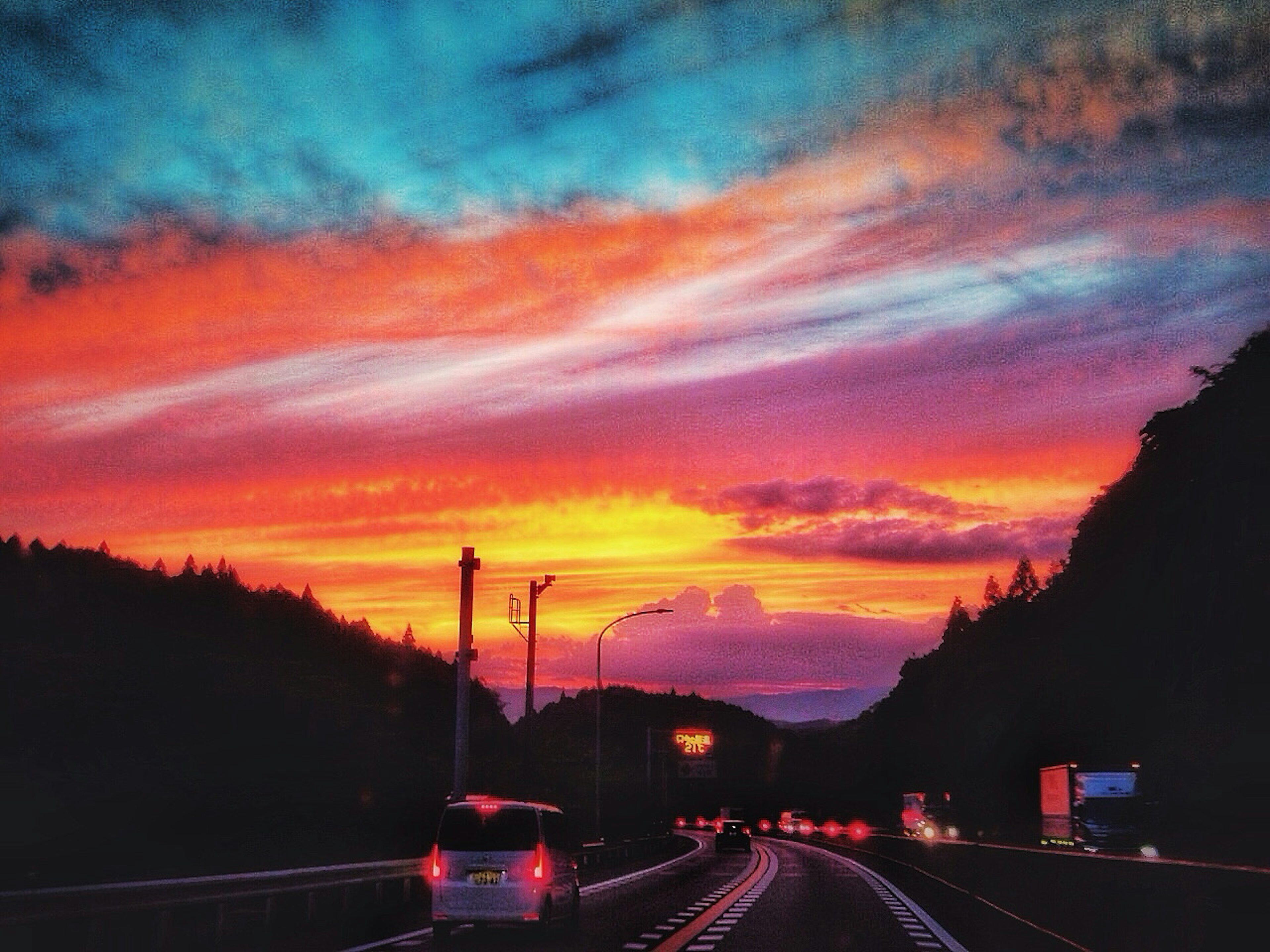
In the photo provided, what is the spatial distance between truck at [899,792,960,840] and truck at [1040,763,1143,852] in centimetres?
3201

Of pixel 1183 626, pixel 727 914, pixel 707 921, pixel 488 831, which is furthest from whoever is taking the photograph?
pixel 1183 626

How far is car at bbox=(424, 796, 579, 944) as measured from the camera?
2094 cm

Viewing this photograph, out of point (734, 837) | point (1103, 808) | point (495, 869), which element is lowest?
point (734, 837)

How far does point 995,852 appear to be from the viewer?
104 feet

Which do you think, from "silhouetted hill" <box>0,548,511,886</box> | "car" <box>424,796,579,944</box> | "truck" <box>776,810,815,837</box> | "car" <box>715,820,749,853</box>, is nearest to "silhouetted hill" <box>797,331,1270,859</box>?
"car" <box>715,820,749,853</box>

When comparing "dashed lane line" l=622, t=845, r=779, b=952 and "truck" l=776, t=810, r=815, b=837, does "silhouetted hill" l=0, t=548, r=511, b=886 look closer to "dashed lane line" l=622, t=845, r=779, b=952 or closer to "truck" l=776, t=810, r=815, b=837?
"truck" l=776, t=810, r=815, b=837

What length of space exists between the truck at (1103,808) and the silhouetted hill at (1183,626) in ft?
14.2

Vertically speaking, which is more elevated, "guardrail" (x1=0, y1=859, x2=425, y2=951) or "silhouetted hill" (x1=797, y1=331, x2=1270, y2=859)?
"silhouetted hill" (x1=797, y1=331, x2=1270, y2=859)

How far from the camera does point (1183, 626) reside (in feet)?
213

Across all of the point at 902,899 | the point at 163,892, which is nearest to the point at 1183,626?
the point at 902,899

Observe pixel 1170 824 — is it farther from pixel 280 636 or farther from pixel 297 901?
pixel 280 636

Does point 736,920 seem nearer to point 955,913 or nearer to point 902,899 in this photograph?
point 955,913

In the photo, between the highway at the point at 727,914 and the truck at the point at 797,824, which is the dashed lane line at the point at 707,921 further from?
the truck at the point at 797,824

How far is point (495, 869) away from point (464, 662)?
1634 centimetres
